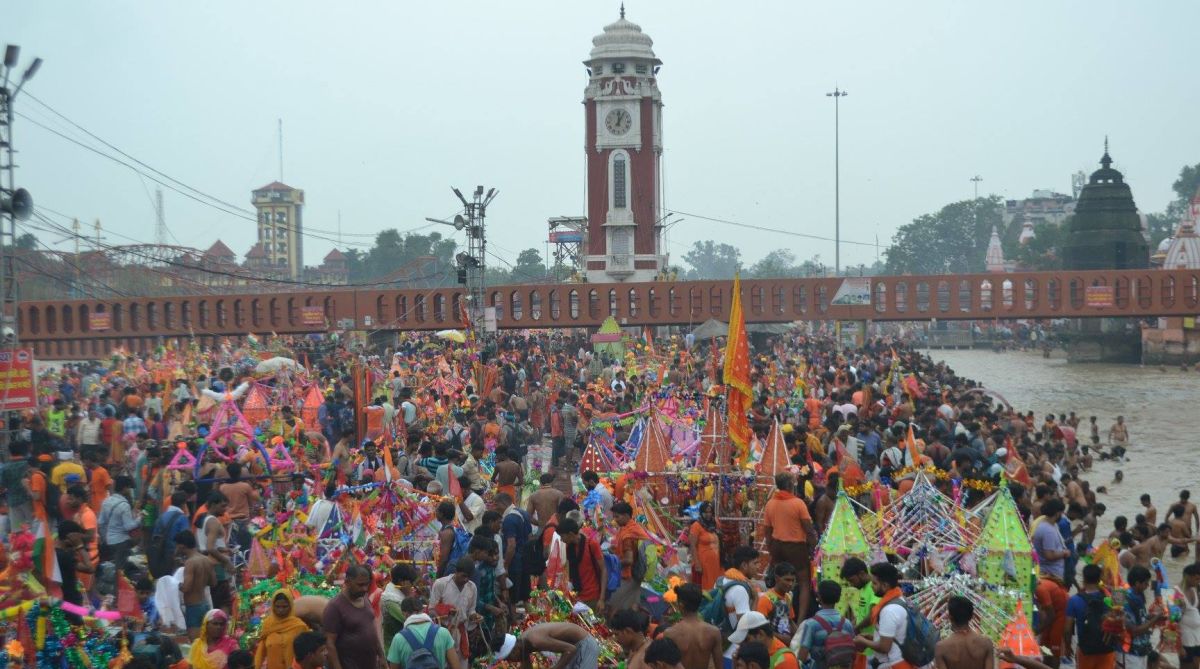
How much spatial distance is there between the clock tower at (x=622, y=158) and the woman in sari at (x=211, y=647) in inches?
1969

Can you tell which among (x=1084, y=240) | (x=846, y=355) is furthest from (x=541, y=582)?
(x=1084, y=240)

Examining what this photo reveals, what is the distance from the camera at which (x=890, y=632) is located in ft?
26.7

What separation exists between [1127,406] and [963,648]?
39.4 m

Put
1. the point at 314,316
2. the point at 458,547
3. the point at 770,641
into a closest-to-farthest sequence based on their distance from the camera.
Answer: the point at 770,641 → the point at 458,547 → the point at 314,316

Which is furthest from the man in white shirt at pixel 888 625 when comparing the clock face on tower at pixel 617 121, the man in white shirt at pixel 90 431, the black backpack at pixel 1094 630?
the clock face on tower at pixel 617 121

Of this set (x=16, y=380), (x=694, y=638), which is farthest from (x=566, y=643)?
(x=16, y=380)

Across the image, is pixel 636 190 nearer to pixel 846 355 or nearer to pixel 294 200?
pixel 846 355

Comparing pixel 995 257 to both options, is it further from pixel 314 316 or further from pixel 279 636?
pixel 279 636

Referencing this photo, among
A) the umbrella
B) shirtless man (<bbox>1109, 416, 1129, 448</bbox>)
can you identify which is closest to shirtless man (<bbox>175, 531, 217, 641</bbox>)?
the umbrella

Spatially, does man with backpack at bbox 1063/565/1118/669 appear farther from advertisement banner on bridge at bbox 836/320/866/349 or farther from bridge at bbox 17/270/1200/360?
advertisement banner on bridge at bbox 836/320/866/349

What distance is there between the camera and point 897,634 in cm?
815

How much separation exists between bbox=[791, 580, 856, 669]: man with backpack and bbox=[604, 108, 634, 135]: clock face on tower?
50.8 m

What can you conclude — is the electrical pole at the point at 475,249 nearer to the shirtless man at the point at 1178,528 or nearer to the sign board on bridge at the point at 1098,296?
the shirtless man at the point at 1178,528

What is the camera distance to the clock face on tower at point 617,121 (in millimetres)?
58062
